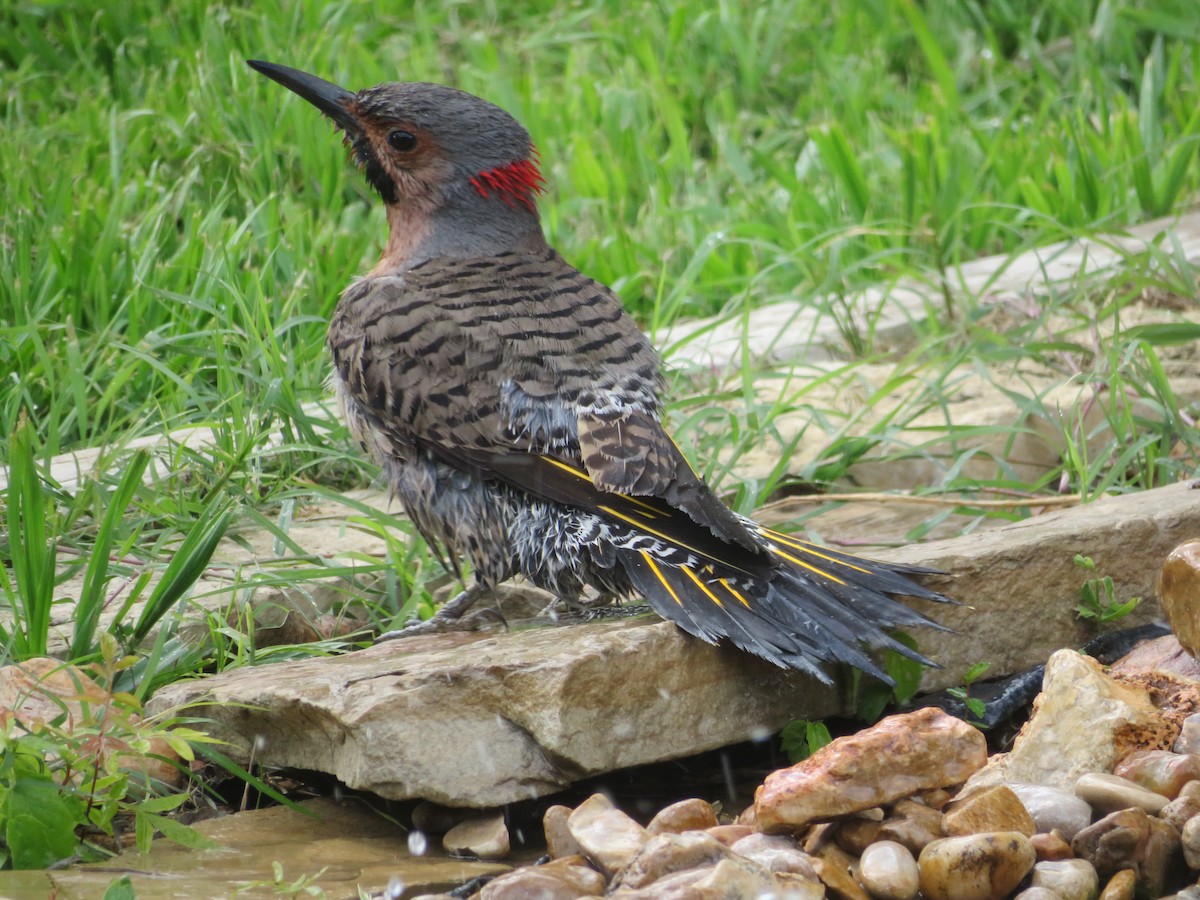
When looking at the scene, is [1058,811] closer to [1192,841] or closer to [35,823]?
[1192,841]

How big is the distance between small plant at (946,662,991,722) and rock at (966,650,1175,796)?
30cm

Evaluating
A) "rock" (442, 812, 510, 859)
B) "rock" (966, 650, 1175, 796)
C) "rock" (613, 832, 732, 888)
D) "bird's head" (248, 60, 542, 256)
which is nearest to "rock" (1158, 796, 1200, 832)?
"rock" (966, 650, 1175, 796)

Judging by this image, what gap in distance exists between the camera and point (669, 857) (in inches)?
99.5

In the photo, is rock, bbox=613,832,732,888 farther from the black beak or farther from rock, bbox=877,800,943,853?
the black beak

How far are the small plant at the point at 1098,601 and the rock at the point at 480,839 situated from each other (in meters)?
1.46

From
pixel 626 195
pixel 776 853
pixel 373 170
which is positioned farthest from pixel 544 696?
pixel 626 195

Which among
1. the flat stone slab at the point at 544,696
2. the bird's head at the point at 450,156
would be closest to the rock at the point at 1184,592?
the flat stone slab at the point at 544,696

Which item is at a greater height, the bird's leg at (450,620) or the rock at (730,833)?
the bird's leg at (450,620)

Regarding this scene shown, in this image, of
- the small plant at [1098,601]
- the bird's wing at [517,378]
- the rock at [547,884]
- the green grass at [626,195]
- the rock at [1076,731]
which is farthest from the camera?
the green grass at [626,195]

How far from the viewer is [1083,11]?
8.32 meters

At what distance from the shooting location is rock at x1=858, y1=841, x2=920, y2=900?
8.48 ft

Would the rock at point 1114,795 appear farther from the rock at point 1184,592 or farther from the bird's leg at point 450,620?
the bird's leg at point 450,620

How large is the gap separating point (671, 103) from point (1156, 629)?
4.57 meters

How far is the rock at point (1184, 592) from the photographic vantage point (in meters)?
3.11
